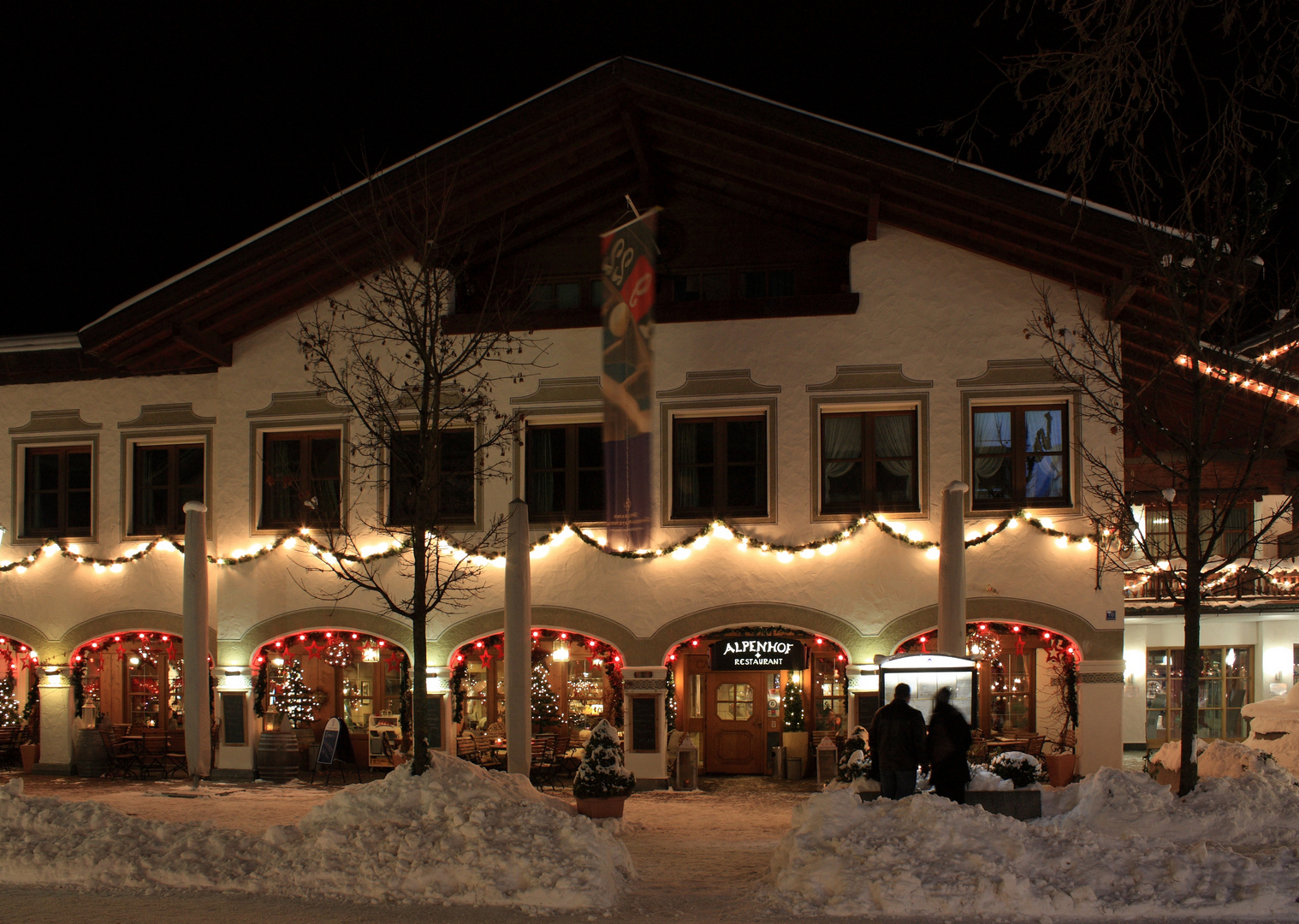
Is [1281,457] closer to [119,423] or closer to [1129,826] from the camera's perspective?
[1129,826]

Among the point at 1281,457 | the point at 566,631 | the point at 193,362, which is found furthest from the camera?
the point at 1281,457

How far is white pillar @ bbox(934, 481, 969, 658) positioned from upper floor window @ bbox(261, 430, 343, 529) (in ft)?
31.0

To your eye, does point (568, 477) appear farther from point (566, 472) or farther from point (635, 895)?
point (635, 895)

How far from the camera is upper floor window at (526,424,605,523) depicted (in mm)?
17703

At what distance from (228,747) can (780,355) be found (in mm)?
10756

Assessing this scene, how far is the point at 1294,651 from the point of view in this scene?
2316 cm

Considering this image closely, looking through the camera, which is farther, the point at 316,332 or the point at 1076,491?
the point at 316,332

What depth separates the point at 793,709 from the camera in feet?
59.4

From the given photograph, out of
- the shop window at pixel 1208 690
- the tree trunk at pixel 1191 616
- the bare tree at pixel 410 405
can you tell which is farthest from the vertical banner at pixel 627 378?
the shop window at pixel 1208 690

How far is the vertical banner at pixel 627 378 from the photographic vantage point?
54.5 ft

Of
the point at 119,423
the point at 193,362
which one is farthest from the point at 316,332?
the point at 119,423

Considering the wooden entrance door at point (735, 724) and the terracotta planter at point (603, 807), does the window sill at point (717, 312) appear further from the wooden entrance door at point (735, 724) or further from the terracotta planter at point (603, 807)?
the terracotta planter at point (603, 807)

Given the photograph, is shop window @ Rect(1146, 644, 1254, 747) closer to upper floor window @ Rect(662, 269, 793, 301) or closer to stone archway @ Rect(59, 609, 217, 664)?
upper floor window @ Rect(662, 269, 793, 301)

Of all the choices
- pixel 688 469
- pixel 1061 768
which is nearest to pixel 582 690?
pixel 688 469
